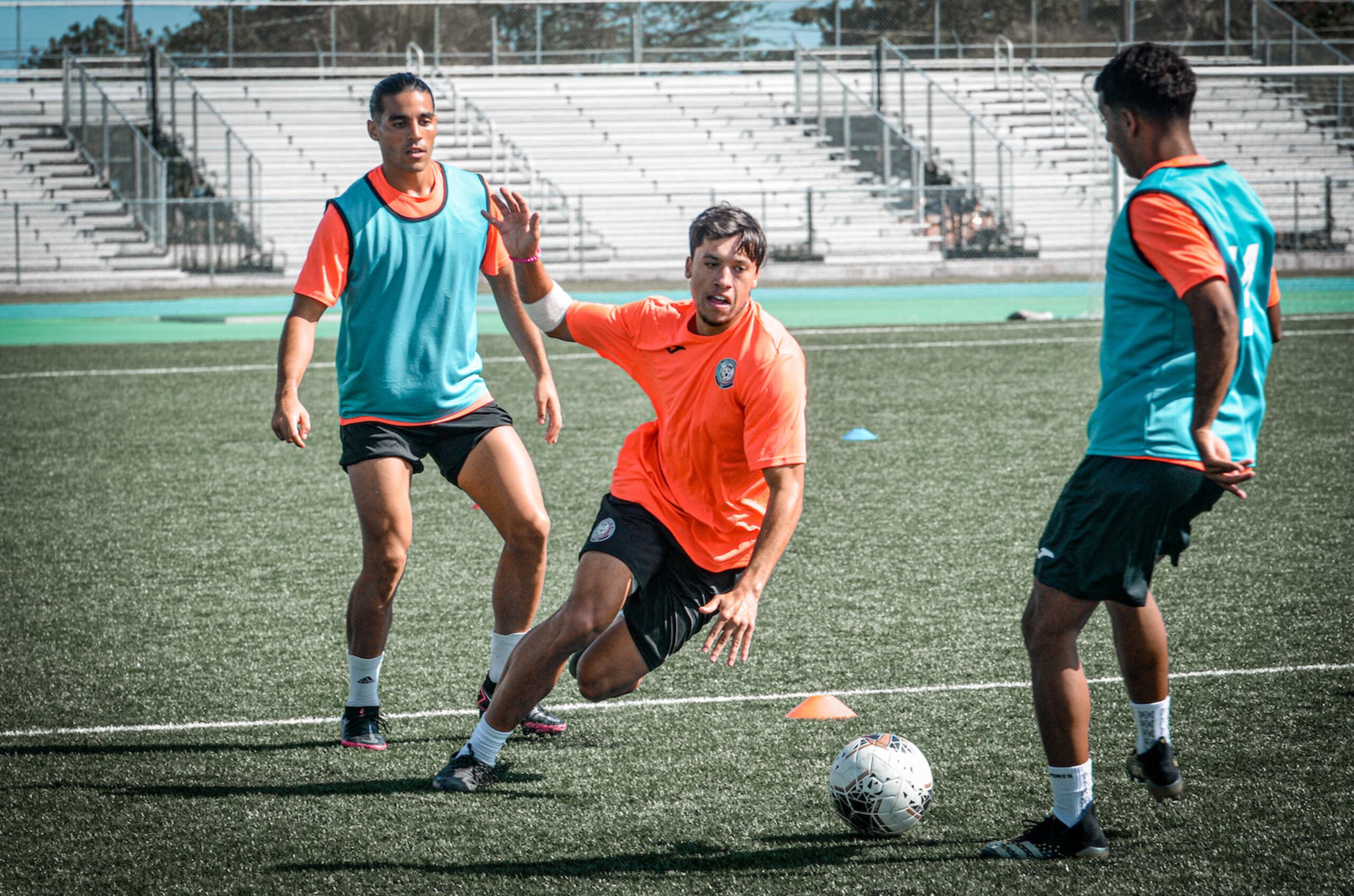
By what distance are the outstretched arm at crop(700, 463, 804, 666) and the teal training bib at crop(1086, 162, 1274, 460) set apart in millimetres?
800

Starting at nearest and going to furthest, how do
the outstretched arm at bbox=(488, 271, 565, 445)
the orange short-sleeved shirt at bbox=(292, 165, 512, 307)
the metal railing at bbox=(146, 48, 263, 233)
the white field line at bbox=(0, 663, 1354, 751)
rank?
the orange short-sleeved shirt at bbox=(292, 165, 512, 307) < the white field line at bbox=(0, 663, 1354, 751) < the outstretched arm at bbox=(488, 271, 565, 445) < the metal railing at bbox=(146, 48, 263, 233)

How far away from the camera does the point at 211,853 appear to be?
3.58 meters

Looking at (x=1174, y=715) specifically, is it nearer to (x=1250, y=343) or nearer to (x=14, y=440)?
(x=1250, y=343)

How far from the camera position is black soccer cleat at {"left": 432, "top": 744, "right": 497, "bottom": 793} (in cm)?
399

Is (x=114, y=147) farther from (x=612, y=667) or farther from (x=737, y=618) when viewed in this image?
(x=737, y=618)

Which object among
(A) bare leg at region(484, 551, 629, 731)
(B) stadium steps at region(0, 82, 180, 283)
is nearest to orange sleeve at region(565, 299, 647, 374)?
(A) bare leg at region(484, 551, 629, 731)

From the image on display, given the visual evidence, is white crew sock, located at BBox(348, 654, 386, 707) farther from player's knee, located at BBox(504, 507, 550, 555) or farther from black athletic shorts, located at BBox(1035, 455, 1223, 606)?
black athletic shorts, located at BBox(1035, 455, 1223, 606)

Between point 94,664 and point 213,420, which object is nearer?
point 94,664

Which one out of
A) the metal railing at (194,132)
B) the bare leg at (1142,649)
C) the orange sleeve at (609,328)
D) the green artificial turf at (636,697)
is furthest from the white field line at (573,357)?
the metal railing at (194,132)

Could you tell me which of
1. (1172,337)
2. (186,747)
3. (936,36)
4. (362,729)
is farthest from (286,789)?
(936,36)

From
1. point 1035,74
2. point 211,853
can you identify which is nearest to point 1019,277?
point 1035,74

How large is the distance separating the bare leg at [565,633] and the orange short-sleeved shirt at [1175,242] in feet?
5.41

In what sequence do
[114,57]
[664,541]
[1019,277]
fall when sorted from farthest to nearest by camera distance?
[114,57], [1019,277], [664,541]

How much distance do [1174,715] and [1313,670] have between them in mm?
769
